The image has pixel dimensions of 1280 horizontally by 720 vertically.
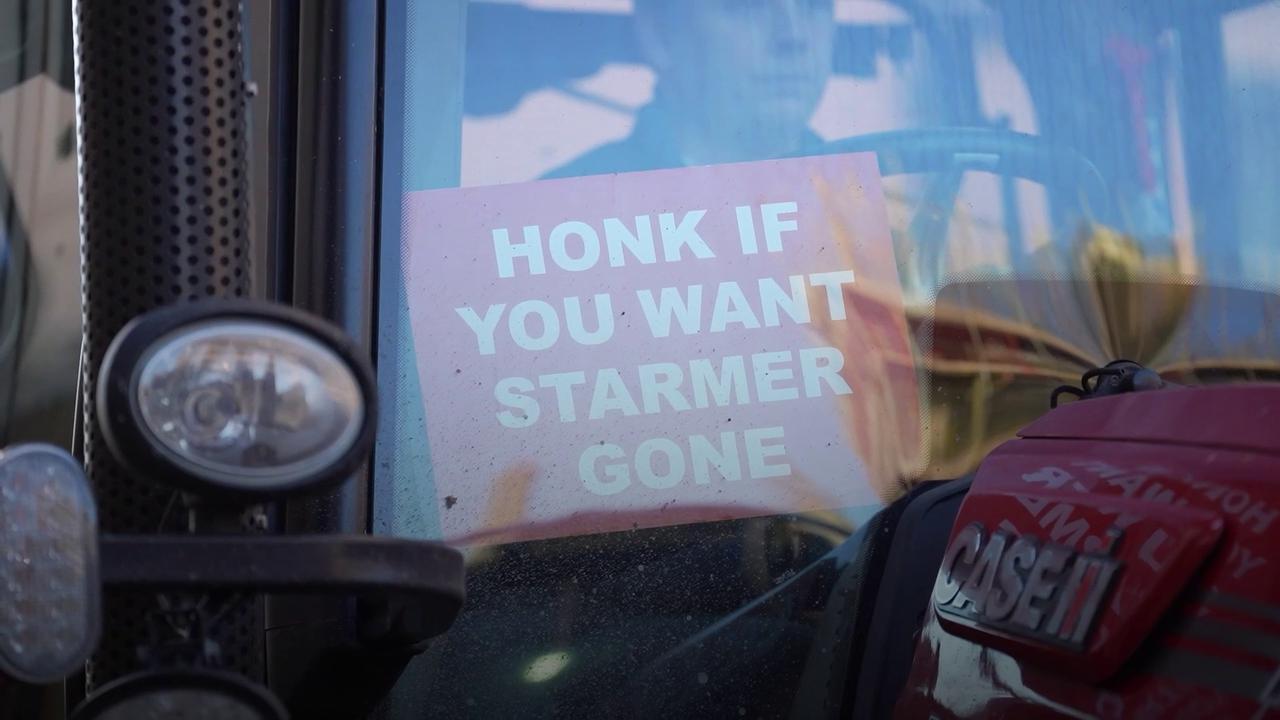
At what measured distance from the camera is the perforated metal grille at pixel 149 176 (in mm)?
1177

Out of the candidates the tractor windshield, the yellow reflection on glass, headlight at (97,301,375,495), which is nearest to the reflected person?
the tractor windshield

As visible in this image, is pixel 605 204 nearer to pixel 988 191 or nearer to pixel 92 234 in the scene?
pixel 988 191

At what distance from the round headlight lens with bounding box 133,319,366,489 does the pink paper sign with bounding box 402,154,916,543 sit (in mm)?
806

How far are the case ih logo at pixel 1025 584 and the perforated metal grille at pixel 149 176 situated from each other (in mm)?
689

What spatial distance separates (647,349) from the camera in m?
1.88

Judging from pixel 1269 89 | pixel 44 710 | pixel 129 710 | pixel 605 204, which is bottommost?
pixel 44 710

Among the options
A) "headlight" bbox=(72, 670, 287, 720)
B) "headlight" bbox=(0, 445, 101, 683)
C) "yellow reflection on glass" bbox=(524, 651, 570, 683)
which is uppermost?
"headlight" bbox=(0, 445, 101, 683)

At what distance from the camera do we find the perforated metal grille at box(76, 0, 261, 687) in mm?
1177

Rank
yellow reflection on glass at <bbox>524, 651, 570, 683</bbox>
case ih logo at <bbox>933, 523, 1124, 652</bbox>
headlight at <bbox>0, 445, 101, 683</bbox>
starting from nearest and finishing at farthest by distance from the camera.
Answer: headlight at <bbox>0, 445, 101, 683</bbox> < case ih logo at <bbox>933, 523, 1124, 652</bbox> < yellow reflection on glass at <bbox>524, 651, 570, 683</bbox>

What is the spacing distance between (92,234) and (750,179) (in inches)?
39.9

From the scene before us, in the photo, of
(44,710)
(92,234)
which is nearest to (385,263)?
(92,234)

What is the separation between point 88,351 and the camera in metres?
1.20

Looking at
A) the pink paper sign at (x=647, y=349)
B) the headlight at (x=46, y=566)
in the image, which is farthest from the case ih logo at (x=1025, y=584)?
the headlight at (x=46, y=566)

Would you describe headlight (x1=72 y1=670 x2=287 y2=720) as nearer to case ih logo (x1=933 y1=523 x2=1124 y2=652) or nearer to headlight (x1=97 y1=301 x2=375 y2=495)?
headlight (x1=97 y1=301 x2=375 y2=495)
